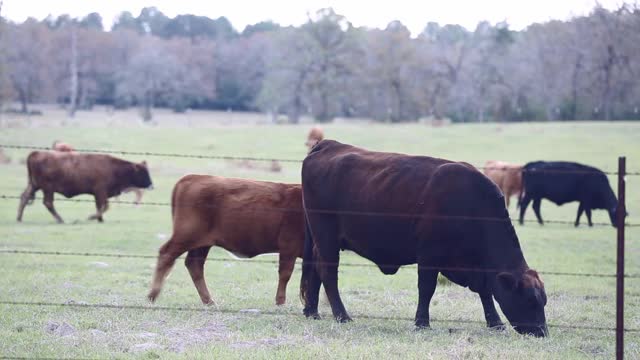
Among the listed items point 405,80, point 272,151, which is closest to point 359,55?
point 405,80

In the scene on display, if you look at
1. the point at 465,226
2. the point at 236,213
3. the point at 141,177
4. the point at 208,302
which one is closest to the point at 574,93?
the point at 141,177

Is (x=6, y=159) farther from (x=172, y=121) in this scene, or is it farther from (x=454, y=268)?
(x=172, y=121)

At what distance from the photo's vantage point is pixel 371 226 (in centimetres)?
960

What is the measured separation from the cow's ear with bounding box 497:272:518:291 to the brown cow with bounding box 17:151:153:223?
14049mm

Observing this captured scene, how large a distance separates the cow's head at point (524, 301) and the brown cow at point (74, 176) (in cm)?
1407

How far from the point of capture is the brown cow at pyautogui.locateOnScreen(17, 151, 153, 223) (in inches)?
854

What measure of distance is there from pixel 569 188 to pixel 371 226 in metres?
15.7

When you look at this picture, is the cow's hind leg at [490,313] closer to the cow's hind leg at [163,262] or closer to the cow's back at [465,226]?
the cow's back at [465,226]

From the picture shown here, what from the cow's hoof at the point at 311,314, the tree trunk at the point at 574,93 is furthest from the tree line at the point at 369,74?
the cow's hoof at the point at 311,314

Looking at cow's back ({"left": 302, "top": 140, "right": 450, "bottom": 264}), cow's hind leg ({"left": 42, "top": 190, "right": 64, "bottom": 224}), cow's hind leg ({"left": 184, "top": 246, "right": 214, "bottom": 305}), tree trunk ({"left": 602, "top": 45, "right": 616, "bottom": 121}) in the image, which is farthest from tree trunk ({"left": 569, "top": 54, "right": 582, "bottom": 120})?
cow's back ({"left": 302, "top": 140, "right": 450, "bottom": 264})

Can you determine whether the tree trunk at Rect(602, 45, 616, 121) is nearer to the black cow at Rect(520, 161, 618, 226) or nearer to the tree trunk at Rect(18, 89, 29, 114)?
the black cow at Rect(520, 161, 618, 226)

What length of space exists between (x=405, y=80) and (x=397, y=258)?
69.2 m

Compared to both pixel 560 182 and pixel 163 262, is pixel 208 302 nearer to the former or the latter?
pixel 163 262

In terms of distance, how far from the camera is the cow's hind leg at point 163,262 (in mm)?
10531
